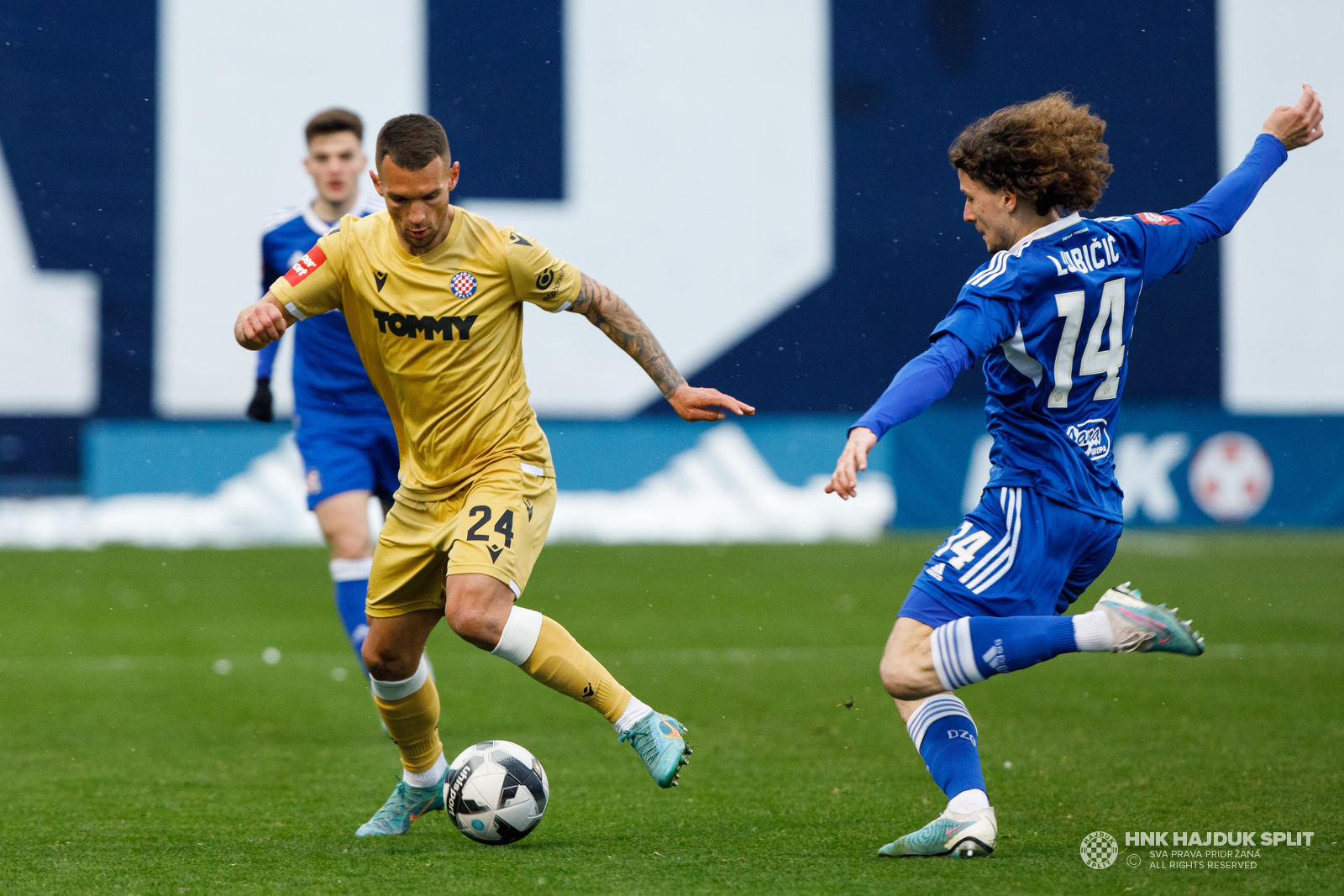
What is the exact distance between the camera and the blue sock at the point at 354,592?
5605mm

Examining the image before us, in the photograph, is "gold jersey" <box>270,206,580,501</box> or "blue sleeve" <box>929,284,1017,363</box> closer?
"blue sleeve" <box>929,284,1017,363</box>

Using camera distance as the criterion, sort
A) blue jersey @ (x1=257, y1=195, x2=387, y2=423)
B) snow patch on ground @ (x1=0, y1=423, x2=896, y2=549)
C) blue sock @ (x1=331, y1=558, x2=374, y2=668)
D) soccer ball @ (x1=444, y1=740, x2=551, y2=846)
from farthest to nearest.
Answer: snow patch on ground @ (x1=0, y1=423, x2=896, y2=549) < blue jersey @ (x1=257, y1=195, x2=387, y2=423) < blue sock @ (x1=331, y1=558, x2=374, y2=668) < soccer ball @ (x1=444, y1=740, x2=551, y2=846)

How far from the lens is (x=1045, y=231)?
3744 millimetres

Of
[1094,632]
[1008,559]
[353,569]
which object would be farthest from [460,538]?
[353,569]

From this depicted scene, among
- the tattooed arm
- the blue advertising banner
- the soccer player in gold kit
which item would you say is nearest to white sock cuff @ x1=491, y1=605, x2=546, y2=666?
the soccer player in gold kit

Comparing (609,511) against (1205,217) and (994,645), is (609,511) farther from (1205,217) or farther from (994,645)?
(994,645)

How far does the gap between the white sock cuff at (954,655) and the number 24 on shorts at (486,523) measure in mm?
1214

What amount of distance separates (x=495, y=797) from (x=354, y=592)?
185 cm

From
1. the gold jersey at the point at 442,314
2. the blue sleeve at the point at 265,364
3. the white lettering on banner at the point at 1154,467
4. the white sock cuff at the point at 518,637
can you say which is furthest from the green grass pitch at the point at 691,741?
the white lettering on banner at the point at 1154,467

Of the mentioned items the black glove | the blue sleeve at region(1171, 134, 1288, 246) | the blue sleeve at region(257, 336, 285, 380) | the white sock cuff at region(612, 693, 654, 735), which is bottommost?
the white sock cuff at region(612, 693, 654, 735)

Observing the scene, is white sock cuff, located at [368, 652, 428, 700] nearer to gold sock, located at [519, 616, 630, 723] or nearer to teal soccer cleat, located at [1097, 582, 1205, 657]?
gold sock, located at [519, 616, 630, 723]

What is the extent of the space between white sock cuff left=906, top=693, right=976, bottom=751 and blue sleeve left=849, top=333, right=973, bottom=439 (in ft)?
2.92

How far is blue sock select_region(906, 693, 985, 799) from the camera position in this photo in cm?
374

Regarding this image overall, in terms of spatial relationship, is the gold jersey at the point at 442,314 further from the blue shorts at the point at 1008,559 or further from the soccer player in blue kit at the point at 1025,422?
the blue shorts at the point at 1008,559
